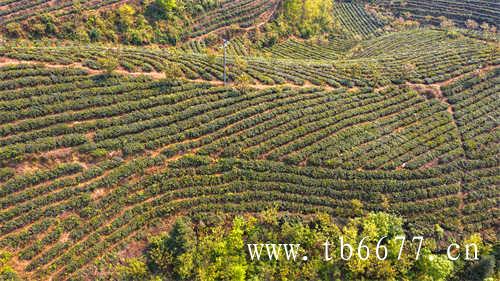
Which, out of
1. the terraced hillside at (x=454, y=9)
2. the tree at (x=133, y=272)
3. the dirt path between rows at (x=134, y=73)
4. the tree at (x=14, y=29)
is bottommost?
the tree at (x=133, y=272)

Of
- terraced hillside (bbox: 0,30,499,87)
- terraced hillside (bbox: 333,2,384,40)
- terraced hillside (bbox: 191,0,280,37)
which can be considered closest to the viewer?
terraced hillside (bbox: 0,30,499,87)

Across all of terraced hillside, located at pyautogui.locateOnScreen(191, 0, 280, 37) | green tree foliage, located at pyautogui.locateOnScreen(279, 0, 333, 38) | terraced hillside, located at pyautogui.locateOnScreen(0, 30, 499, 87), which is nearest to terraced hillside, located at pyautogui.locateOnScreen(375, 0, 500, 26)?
green tree foliage, located at pyautogui.locateOnScreen(279, 0, 333, 38)

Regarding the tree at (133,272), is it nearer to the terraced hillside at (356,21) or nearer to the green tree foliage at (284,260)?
the green tree foliage at (284,260)

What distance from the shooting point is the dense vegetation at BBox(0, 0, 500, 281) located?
27766 millimetres

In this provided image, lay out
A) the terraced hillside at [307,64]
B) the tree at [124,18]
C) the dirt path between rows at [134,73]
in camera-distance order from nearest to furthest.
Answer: the dirt path between rows at [134,73]
the terraced hillside at [307,64]
the tree at [124,18]

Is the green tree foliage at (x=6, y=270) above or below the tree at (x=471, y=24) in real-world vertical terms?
below

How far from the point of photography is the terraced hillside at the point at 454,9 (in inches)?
3078

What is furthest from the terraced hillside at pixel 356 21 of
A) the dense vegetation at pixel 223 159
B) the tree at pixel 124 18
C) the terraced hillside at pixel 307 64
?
the tree at pixel 124 18

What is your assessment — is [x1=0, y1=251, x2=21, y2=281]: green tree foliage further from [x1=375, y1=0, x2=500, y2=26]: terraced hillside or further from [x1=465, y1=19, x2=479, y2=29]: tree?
[x1=465, y1=19, x2=479, y2=29]: tree

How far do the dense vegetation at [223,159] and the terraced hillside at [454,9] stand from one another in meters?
35.0

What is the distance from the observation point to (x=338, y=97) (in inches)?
1679

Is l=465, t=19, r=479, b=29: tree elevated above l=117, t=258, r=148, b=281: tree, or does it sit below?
above

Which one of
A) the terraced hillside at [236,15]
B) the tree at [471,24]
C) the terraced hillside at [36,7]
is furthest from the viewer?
the tree at [471,24]

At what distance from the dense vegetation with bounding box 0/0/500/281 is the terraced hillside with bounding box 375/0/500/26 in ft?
115
